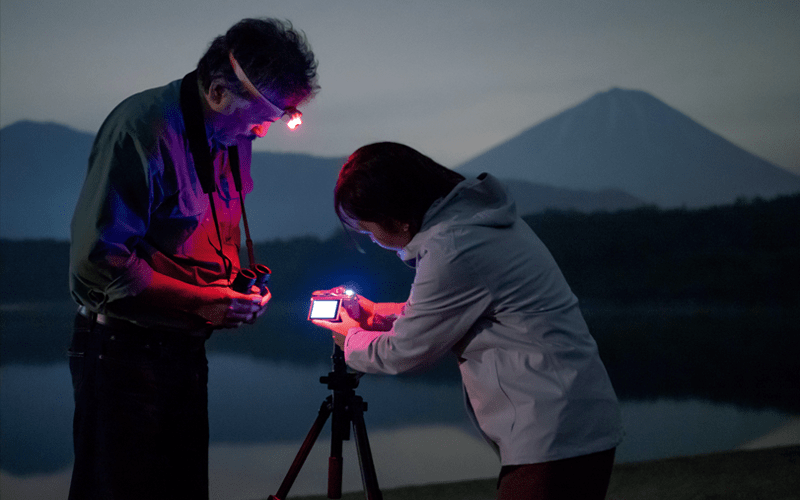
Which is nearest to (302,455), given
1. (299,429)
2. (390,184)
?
(390,184)

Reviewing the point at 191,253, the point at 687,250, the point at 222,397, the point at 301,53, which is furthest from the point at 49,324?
the point at 687,250

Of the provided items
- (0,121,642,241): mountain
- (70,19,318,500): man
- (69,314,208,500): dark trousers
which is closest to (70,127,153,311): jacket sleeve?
(70,19,318,500): man

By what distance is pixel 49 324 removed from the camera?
366 cm

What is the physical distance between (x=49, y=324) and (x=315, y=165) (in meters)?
2.18

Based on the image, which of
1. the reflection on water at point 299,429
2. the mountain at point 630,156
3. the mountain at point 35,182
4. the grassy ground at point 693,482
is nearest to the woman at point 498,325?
the grassy ground at point 693,482

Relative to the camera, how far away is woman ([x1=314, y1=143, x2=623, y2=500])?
38.7 inches

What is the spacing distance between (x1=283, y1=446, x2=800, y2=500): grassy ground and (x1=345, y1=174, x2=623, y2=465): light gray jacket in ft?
5.80

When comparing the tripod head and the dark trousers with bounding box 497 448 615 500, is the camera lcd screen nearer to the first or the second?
the tripod head

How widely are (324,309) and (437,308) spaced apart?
44 cm

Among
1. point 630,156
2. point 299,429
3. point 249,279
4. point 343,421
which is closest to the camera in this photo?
point 249,279

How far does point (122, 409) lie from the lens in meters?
1.11

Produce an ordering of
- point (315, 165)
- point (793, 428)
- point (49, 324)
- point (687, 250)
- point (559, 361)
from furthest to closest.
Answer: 1. point (687, 250)
2. point (793, 428)
3. point (315, 165)
4. point (49, 324)
5. point (559, 361)

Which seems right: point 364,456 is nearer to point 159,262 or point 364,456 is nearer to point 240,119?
point 159,262

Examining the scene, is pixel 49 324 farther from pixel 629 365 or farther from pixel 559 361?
pixel 629 365
